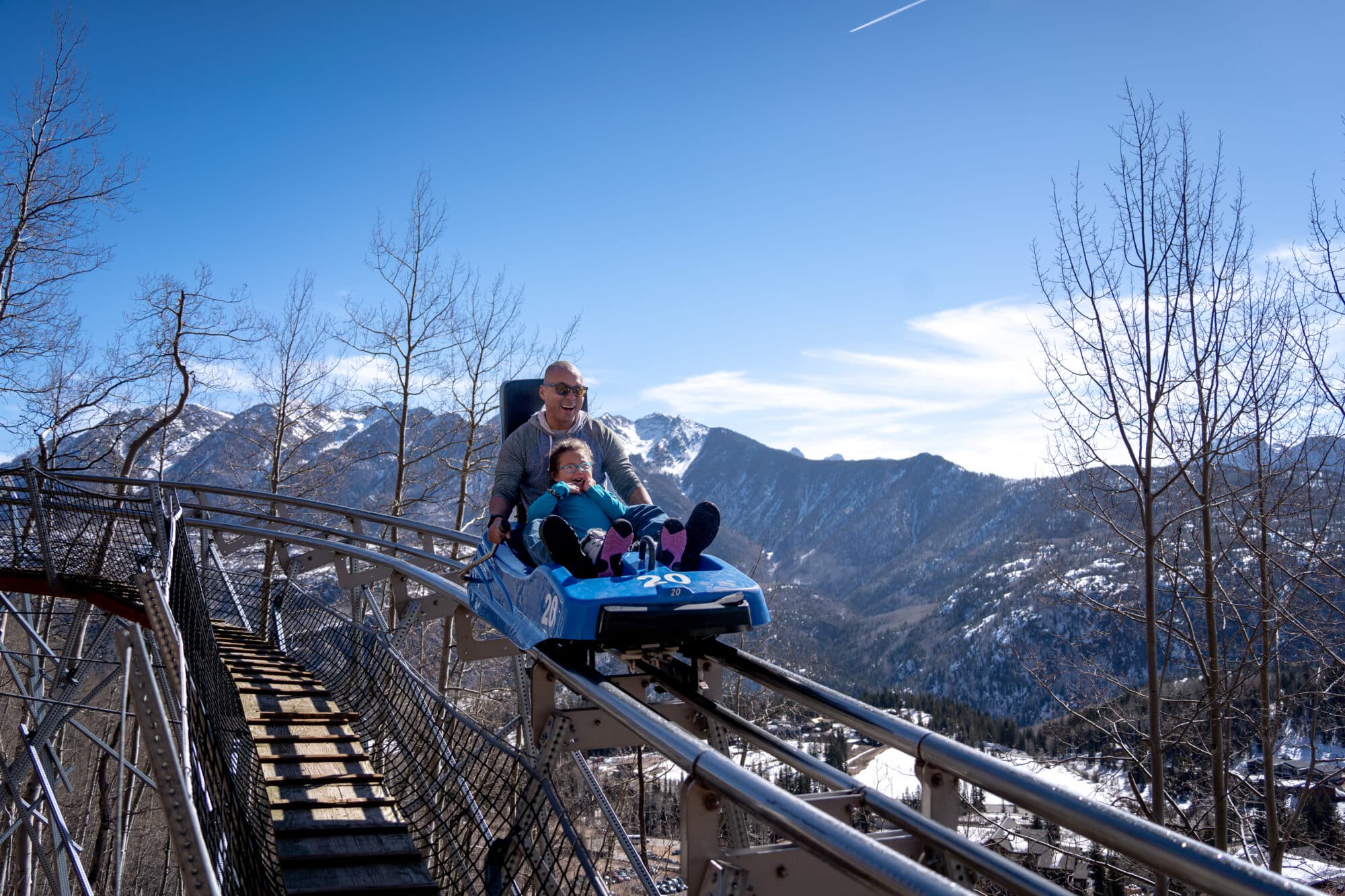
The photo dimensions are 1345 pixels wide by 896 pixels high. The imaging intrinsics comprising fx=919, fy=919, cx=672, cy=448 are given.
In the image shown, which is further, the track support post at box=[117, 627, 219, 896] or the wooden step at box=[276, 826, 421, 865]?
the wooden step at box=[276, 826, 421, 865]

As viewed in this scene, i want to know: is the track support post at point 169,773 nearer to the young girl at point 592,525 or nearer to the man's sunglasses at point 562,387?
the young girl at point 592,525

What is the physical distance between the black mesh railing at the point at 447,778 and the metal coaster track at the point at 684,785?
0.02 m

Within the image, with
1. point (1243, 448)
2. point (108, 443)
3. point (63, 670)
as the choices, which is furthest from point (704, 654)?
point (108, 443)

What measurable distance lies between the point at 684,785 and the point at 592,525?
7.83 ft

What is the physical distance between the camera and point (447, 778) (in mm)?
4594

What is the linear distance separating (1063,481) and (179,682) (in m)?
10.6

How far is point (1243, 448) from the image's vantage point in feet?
31.3

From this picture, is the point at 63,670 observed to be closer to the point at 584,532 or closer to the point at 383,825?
the point at 383,825

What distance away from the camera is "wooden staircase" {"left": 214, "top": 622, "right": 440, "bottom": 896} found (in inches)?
160

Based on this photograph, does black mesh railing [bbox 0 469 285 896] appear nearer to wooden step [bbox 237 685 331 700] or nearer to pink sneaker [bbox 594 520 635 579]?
wooden step [bbox 237 685 331 700]

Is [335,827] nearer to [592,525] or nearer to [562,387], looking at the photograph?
[592,525]

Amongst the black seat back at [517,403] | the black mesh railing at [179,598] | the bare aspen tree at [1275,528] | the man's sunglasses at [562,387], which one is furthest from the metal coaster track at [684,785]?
the bare aspen tree at [1275,528]

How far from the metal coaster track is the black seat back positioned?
1073 mm

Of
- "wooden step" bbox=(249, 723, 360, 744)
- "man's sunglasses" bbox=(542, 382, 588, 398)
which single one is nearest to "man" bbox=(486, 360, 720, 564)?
"man's sunglasses" bbox=(542, 382, 588, 398)
